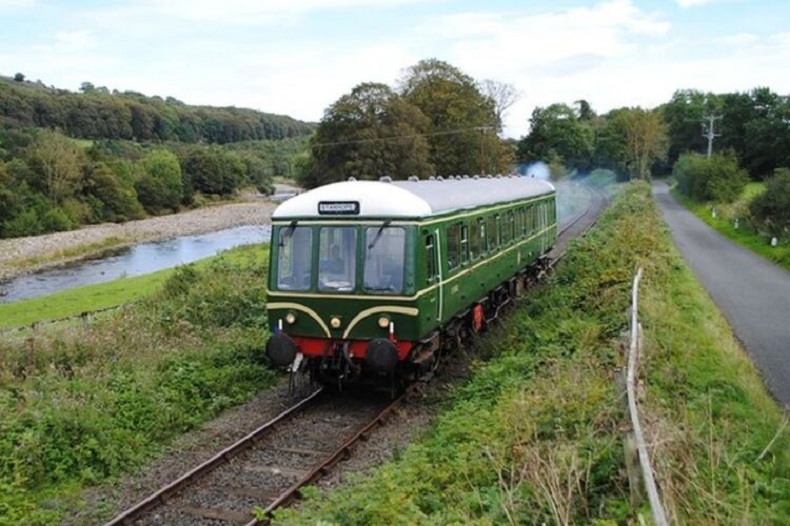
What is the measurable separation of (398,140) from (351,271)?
1522 inches

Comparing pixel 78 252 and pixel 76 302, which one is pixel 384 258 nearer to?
pixel 76 302

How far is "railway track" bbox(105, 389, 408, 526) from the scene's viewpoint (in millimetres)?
8266

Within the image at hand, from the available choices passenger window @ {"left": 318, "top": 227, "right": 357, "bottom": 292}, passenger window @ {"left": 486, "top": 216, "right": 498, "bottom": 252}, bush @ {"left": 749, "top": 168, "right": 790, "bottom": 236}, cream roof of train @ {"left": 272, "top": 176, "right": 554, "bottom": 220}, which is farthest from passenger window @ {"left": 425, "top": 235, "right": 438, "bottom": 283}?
bush @ {"left": 749, "top": 168, "right": 790, "bottom": 236}

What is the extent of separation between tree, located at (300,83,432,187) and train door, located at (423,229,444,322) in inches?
1443

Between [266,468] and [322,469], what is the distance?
733 mm

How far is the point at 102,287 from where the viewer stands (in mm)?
34156

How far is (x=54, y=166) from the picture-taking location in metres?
67.8

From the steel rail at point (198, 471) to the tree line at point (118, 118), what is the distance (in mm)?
104065

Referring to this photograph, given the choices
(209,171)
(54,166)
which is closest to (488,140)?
(54,166)

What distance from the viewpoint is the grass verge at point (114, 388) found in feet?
30.1

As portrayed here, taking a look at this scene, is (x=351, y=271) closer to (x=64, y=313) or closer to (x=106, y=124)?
(x=64, y=313)

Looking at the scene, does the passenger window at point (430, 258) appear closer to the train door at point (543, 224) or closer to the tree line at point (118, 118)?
the train door at point (543, 224)

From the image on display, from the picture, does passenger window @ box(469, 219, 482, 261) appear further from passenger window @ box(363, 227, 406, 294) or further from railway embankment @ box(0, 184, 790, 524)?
passenger window @ box(363, 227, 406, 294)

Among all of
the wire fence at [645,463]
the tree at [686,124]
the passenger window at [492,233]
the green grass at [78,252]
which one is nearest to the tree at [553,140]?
the tree at [686,124]
